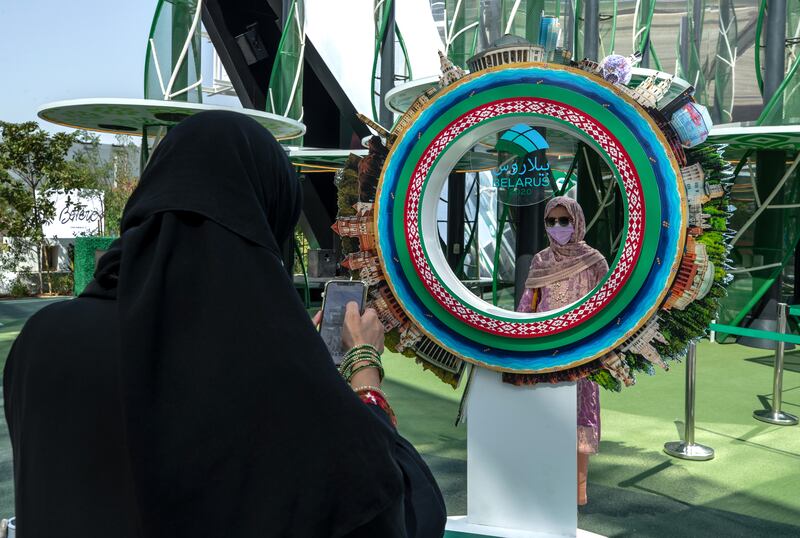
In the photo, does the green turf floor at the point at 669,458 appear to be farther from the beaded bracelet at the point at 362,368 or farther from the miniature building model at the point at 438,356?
the beaded bracelet at the point at 362,368

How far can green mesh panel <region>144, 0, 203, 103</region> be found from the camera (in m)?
7.45

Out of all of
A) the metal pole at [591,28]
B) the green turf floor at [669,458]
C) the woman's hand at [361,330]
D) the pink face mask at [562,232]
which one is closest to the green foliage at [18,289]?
the green turf floor at [669,458]

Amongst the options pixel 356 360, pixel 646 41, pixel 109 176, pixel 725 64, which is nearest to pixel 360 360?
pixel 356 360

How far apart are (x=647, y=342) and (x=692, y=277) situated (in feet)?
1.00

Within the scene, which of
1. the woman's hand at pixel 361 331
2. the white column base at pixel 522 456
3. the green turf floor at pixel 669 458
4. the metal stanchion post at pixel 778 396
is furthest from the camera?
the metal stanchion post at pixel 778 396

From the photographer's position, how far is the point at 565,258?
13.6 ft

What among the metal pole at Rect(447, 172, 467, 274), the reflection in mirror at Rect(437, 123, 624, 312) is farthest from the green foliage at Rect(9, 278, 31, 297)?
the metal pole at Rect(447, 172, 467, 274)

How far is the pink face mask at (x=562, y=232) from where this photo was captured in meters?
4.14

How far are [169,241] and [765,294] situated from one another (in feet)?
30.9

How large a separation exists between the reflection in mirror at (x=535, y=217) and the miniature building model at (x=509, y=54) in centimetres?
43

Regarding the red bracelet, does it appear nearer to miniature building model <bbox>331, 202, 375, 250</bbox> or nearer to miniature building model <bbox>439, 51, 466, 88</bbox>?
miniature building model <bbox>331, 202, 375, 250</bbox>

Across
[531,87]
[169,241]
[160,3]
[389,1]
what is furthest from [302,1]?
[169,241]

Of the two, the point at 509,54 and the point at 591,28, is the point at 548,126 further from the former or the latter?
the point at 591,28

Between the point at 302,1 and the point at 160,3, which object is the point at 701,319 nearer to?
the point at 160,3
